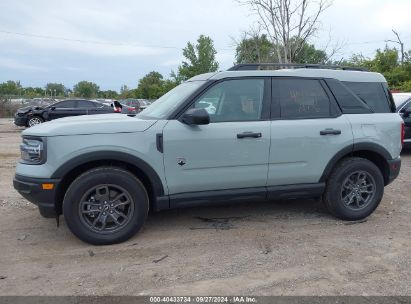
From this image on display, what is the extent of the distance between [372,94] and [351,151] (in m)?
0.86

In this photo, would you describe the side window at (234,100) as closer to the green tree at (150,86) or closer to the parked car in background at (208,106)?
the parked car in background at (208,106)

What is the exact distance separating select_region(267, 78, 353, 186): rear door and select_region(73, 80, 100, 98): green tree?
232 feet

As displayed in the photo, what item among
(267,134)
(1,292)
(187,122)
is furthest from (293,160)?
(1,292)

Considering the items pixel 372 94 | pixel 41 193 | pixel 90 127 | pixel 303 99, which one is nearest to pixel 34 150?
pixel 41 193

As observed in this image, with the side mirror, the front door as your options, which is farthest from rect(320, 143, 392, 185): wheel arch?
the side mirror

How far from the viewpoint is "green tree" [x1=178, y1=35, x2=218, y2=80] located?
48781mm

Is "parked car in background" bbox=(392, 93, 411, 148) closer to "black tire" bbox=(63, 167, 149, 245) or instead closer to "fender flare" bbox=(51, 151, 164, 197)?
"fender flare" bbox=(51, 151, 164, 197)

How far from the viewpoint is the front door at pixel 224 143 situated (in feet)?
14.7

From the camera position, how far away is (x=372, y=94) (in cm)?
541

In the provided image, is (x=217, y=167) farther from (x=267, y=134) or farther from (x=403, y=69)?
(x=403, y=69)

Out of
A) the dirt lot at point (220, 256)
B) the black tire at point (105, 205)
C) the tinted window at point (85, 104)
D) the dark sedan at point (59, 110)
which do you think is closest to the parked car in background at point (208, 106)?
the black tire at point (105, 205)

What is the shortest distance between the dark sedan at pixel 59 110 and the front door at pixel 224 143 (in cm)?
1424

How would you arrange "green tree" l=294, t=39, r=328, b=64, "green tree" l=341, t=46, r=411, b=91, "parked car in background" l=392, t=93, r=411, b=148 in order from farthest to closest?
"green tree" l=341, t=46, r=411, b=91
"green tree" l=294, t=39, r=328, b=64
"parked car in background" l=392, t=93, r=411, b=148

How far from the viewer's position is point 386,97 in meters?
5.49
